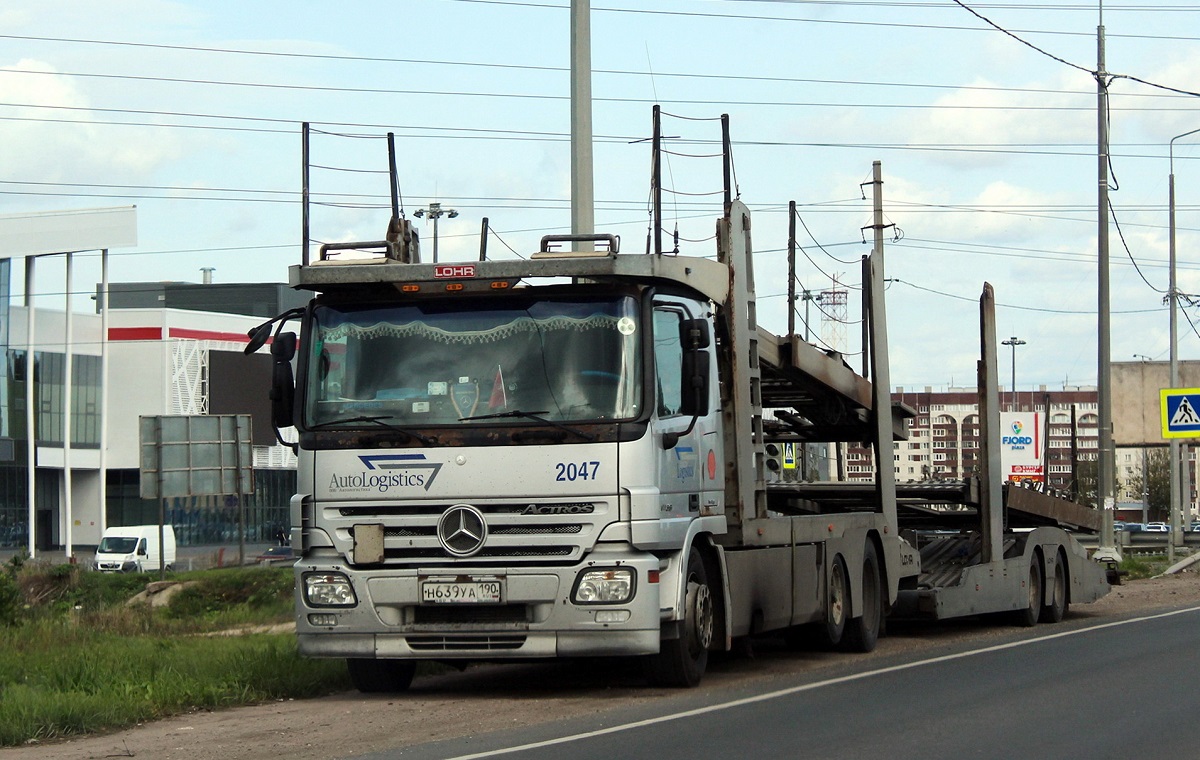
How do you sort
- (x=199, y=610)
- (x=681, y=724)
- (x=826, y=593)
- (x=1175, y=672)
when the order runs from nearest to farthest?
(x=681, y=724) < (x=1175, y=672) < (x=826, y=593) < (x=199, y=610)

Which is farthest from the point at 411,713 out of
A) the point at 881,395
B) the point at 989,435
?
the point at 989,435

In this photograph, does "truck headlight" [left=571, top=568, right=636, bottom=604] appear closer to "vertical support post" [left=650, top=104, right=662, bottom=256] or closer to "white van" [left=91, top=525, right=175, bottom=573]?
"vertical support post" [left=650, top=104, right=662, bottom=256]

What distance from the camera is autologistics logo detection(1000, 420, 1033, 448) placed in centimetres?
3719

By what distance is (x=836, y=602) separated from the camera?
15.0m

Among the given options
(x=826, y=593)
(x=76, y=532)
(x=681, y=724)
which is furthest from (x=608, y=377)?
(x=76, y=532)

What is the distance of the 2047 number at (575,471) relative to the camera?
36.0 feet

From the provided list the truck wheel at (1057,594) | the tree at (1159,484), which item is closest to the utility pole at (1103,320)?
the truck wheel at (1057,594)

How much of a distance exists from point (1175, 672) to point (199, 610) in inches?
829

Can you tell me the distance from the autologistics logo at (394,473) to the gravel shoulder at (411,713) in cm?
152

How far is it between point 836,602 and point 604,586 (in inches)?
179

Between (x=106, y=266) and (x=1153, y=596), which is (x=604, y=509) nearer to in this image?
(x=1153, y=596)

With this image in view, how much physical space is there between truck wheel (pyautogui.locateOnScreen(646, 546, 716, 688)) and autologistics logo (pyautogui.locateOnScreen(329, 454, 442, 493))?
1.98m

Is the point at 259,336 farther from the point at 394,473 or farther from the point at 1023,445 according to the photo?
the point at 1023,445

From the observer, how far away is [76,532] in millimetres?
72125
